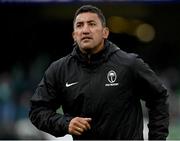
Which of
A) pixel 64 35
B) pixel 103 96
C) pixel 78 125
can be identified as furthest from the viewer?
pixel 64 35

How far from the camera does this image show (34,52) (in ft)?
62.3

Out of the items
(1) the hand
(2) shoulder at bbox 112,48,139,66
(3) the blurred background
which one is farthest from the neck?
(3) the blurred background

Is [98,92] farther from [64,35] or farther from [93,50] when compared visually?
[64,35]

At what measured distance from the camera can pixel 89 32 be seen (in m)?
4.96

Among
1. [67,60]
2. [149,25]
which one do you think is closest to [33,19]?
[149,25]

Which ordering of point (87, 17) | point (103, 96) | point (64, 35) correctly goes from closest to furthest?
1. point (103, 96)
2. point (87, 17)
3. point (64, 35)

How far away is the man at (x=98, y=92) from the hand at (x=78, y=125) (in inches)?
3.4

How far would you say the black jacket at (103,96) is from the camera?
493 cm

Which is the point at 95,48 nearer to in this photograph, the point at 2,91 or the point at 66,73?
the point at 66,73

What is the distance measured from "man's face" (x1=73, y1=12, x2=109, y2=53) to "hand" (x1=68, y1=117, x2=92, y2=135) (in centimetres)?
52

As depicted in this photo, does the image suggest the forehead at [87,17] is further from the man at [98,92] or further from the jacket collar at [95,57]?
the jacket collar at [95,57]

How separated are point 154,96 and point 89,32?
635mm

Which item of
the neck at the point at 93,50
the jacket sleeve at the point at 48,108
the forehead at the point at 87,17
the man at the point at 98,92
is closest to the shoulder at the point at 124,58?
the man at the point at 98,92

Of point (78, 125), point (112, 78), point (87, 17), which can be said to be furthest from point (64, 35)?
point (78, 125)
